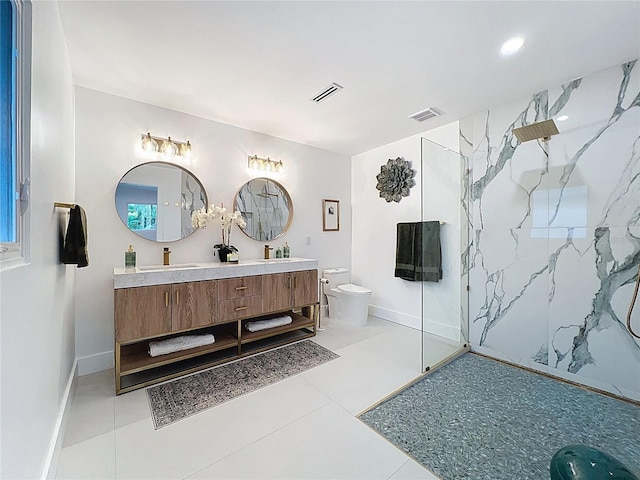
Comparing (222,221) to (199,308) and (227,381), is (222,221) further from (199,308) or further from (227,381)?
(227,381)

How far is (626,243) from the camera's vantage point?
210cm

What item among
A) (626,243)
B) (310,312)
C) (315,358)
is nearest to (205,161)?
(310,312)

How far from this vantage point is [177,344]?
2.37m

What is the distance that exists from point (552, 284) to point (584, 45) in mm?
1863

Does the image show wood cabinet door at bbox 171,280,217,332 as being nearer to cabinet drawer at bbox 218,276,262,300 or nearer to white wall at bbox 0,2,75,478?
cabinet drawer at bbox 218,276,262,300

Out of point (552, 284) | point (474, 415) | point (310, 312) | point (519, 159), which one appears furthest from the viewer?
point (310, 312)

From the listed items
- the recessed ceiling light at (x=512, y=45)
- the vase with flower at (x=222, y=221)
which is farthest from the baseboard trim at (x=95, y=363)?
the recessed ceiling light at (x=512, y=45)

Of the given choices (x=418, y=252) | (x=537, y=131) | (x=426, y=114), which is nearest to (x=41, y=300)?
(x=418, y=252)

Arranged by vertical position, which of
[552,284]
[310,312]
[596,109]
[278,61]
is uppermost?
[278,61]

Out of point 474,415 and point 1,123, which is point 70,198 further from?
point 474,415

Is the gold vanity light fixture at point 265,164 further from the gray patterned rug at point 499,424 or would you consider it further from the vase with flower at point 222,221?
the gray patterned rug at point 499,424

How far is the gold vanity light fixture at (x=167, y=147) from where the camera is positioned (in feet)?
8.54

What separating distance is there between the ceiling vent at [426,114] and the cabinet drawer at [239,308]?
8.47 ft

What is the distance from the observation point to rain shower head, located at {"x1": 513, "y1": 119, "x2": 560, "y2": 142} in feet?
7.48
